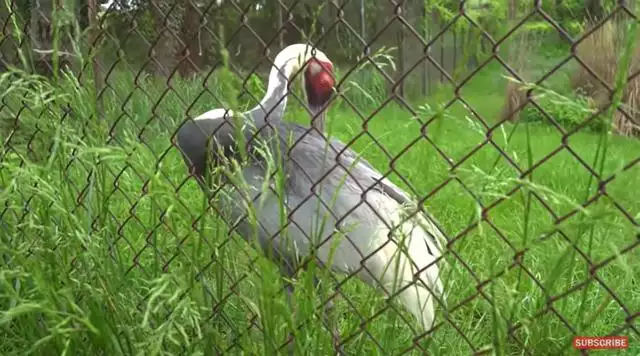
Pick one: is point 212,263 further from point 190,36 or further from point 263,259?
point 190,36

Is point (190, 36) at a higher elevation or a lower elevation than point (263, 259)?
higher

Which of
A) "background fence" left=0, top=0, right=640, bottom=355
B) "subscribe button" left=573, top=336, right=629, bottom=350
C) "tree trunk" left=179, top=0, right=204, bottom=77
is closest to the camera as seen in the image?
"background fence" left=0, top=0, right=640, bottom=355

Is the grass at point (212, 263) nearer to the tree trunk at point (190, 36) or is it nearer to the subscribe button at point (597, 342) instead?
the subscribe button at point (597, 342)

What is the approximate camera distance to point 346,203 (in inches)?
84.6

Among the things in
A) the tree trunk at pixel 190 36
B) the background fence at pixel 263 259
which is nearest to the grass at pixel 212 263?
the background fence at pixel 263 259

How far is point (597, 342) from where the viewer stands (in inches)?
49.1

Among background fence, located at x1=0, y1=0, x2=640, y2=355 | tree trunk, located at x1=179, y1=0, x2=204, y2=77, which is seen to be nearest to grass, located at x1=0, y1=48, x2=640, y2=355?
background fence, located at x1=0, y1=0, x2=640, y2=355

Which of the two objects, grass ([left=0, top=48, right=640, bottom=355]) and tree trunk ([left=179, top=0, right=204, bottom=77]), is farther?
tree trunk ([left=179, top=0, right=204, bottom=77])

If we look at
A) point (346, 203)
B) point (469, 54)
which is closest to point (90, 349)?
point (346, 203)

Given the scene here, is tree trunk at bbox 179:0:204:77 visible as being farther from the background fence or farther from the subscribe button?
the subscribe button

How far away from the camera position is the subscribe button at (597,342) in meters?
1.17

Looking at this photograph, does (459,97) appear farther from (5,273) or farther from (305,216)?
(305,216)

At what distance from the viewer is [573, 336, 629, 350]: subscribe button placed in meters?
1.17

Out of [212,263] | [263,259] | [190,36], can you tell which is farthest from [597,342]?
[190,36]
